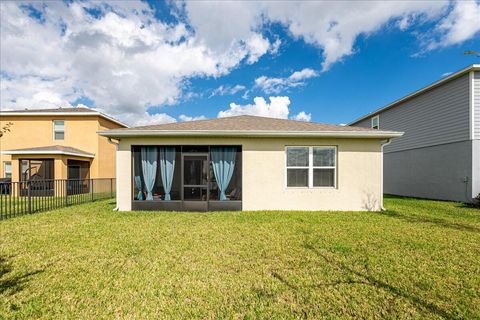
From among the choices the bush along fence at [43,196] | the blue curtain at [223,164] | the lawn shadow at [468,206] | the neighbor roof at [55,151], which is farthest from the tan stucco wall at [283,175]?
the neighbor roof at [55,151]

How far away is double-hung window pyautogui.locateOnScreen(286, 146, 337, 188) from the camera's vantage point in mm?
8406

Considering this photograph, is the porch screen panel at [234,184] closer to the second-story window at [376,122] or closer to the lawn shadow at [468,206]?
the lawn shadow at [468,206]

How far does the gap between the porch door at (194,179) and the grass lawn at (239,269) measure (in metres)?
1.94

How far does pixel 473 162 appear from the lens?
1012 centimetres

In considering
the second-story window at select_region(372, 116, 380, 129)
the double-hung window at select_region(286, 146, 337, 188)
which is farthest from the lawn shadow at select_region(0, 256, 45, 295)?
the second-story window at select_region(372, 116, 380, 129)

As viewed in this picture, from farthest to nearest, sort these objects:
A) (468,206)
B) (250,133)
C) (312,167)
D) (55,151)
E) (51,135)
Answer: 1. (51,135)
2. (55,151)
3. (468,206)
4. (312,167)
5. (250,133)

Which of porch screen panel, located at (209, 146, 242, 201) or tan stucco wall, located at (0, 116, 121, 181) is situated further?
tan stucco wall, located at (0, 116, 121, 181)

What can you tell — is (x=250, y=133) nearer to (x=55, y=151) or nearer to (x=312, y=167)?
(x=312, y=167)

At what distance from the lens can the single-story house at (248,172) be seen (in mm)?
8320

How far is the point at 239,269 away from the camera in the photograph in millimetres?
3607

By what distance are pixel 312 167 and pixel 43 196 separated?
10.6 metres

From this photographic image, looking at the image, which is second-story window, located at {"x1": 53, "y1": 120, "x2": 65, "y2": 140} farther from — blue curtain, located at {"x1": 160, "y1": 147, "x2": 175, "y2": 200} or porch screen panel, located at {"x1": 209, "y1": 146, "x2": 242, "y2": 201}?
porch screen panel, located at {"x1": 209, "y1": 146, "x2": 242, "y2": 201}

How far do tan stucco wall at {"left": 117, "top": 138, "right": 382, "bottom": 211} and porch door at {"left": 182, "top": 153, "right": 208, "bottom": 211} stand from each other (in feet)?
1.99

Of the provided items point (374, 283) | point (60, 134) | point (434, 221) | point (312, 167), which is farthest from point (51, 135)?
point (434, 221)
